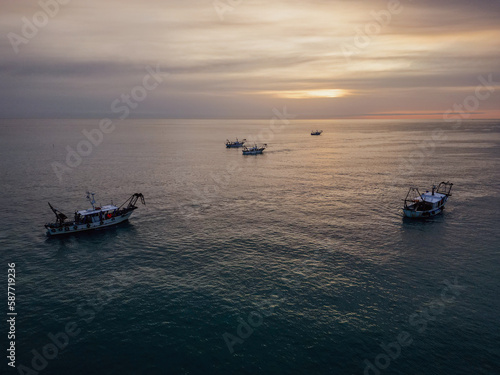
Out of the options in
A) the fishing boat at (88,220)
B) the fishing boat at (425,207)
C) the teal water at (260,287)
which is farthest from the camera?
the fishing boat at (425,207)

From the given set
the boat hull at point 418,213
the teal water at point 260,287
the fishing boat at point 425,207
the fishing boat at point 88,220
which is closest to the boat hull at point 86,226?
the fishing boat at point 88,220

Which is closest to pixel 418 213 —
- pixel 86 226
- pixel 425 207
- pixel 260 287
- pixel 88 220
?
pixel 425 207

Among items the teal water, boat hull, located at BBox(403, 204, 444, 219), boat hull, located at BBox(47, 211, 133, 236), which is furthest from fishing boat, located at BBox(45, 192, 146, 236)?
boat hull, located at BBox(403, 204, 444, 219)

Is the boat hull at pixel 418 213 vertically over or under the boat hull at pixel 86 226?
over

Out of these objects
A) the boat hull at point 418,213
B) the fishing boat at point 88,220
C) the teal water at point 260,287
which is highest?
the boat hull at point 418,213

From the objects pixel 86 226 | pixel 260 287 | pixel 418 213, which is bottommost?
pixel 260 287

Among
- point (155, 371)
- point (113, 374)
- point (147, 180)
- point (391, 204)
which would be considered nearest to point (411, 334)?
point (155, 371)

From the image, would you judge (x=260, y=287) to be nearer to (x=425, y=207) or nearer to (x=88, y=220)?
(x=88, y=220)

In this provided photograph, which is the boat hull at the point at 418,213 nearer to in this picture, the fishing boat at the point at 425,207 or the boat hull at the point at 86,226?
the fishing boat at the point at 425,207

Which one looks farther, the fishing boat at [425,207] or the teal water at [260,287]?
the fishing boat at [425,207]

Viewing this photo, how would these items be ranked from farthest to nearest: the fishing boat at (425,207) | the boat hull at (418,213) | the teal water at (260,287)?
the fishing boat at (425,207), the boat hull at (418,213), the teal water at (260,287)
